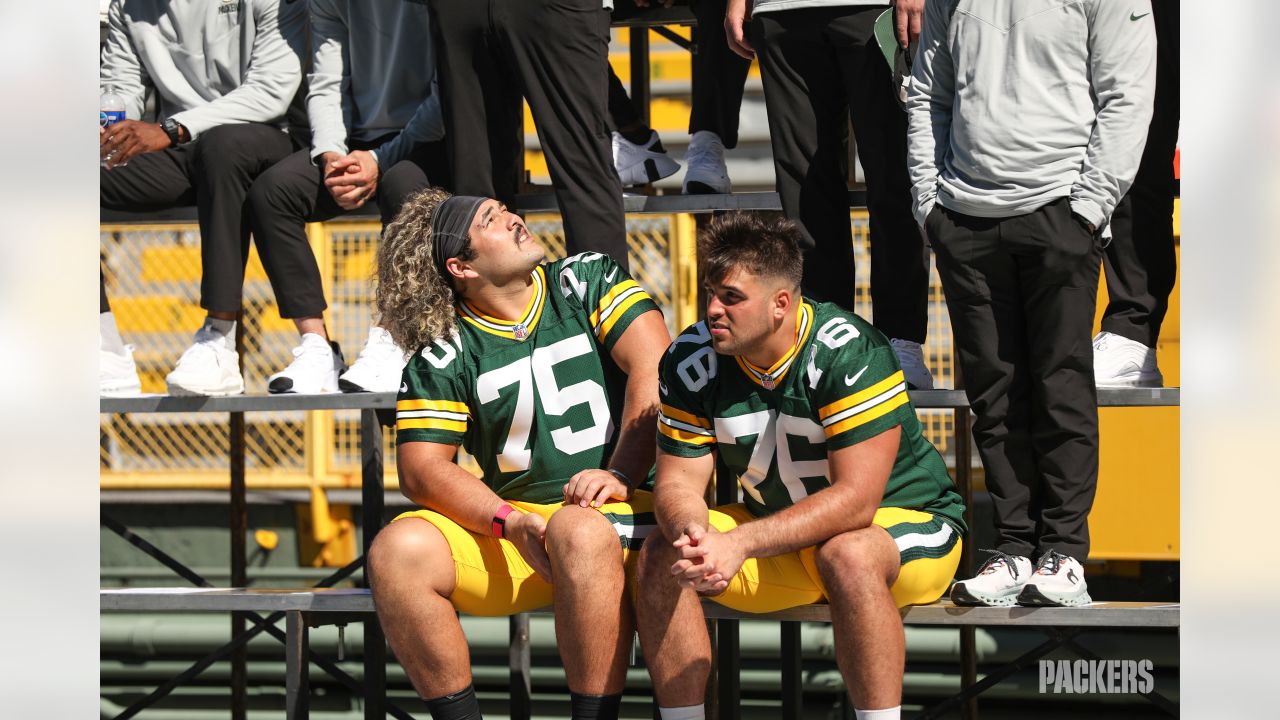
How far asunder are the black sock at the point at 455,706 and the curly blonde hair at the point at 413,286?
826 mm

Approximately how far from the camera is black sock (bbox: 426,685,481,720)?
3.20m

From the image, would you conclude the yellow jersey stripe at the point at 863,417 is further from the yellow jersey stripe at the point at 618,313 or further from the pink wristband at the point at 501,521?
the pink wristband at the point at 501,521

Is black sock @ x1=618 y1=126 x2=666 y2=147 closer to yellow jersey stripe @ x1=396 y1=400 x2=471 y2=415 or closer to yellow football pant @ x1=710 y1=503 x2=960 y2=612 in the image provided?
yellow jersey stripe @ x1=396 y1=400 x2=471 y2=415

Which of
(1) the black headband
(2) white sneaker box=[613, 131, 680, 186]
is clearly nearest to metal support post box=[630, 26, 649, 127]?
(2) white sneaker box=[613, 131, 680, 186]

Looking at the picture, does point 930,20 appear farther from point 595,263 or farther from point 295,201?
point 295,201

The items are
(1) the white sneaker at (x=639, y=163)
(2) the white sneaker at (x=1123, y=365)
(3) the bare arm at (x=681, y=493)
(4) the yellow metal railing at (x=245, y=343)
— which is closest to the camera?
(3) the bare arm at (x=681, y=493)

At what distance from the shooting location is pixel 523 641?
4152 mm

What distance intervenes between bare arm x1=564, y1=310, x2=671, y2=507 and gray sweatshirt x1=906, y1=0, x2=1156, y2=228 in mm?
703

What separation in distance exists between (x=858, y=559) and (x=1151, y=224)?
55.3 inches

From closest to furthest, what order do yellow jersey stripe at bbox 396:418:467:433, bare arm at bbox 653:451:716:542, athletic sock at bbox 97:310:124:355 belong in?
bare arm at bbox 653:451:716:542 < yellow jersey stripe at bbox 396:418:467:433 < athletic sock at bbox 97:310:124:355

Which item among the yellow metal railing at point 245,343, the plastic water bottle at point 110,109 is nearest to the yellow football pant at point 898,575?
the plastic water bottle at point 110,109

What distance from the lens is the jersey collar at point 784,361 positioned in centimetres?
315
